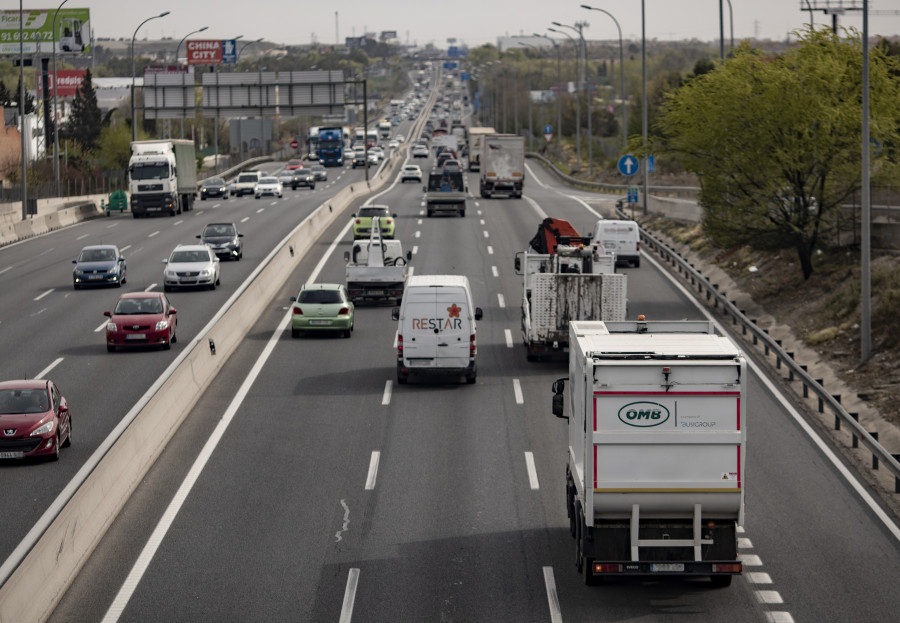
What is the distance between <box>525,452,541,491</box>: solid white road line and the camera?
21766 mm

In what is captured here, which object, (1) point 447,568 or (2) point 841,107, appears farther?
(2) point 841,107

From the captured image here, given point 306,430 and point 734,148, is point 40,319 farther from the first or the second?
point 734,148

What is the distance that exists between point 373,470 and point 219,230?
3203 centimetres

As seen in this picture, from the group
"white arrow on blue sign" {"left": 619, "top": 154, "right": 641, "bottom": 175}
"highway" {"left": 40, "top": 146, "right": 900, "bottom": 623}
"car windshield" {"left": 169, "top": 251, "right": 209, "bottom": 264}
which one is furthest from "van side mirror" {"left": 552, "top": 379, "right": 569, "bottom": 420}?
"white arrow on blue sign" {"left": 619, "top": 154, "right": 641, "bottom": 175}

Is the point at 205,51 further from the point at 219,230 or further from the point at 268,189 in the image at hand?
the point at 219,230

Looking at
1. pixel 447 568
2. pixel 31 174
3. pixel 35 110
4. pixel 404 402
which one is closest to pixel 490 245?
pixel 404 402

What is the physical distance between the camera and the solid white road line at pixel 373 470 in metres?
21.8

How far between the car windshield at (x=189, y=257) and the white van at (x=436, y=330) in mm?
16702

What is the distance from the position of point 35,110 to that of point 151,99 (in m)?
41.7

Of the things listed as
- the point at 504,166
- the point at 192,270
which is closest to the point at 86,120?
the point at 504,166

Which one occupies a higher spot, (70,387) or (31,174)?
(31,174)

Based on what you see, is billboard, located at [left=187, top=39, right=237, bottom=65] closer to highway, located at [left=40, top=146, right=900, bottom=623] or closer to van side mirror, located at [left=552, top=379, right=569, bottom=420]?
highway, located at [left=40, top=146, right=900, bottom=623]

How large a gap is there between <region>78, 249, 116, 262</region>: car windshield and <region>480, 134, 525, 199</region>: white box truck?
37.2 metres

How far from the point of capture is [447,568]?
17.3 metres
